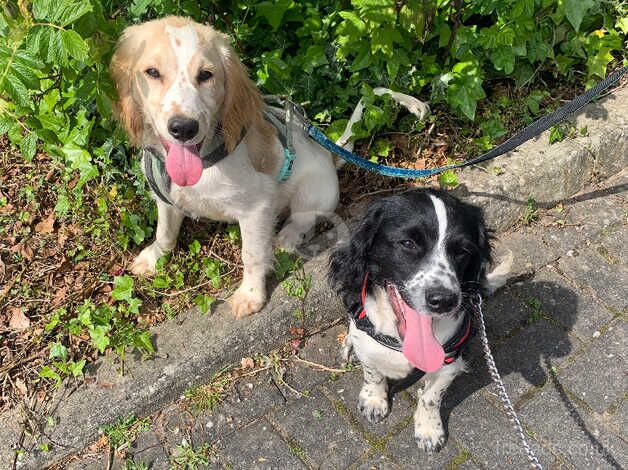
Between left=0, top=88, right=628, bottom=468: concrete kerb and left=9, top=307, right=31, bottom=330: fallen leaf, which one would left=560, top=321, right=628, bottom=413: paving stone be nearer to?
left=0, top=88, right=628, bottom=468: concrete kerb

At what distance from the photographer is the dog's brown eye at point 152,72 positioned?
2.17 m

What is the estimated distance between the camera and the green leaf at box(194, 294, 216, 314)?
280 centimetres

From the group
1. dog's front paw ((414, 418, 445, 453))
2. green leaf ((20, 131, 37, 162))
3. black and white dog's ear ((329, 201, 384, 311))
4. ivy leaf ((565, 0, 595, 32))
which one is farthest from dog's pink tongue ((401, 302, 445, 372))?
ivy leaf ((565, 0, 595, 32))

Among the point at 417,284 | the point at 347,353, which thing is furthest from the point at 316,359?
the point at 417,284

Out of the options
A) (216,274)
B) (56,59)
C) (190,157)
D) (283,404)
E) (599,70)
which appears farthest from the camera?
(599,70)

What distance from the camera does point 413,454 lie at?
2.54 meters

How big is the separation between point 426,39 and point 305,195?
53.3 inches

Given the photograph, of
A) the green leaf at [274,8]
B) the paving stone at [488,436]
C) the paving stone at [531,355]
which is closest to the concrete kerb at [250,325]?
the paving stone at [531,355]

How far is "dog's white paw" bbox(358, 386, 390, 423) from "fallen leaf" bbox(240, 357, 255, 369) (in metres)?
0.62

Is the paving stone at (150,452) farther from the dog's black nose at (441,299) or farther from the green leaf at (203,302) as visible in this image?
the dog's black nose at (441,299)

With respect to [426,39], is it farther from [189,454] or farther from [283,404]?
[189,454]

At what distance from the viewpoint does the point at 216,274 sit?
3.06 m

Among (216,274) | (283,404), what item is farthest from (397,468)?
(216,274)

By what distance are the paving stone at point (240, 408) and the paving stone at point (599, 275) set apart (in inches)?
75.7
